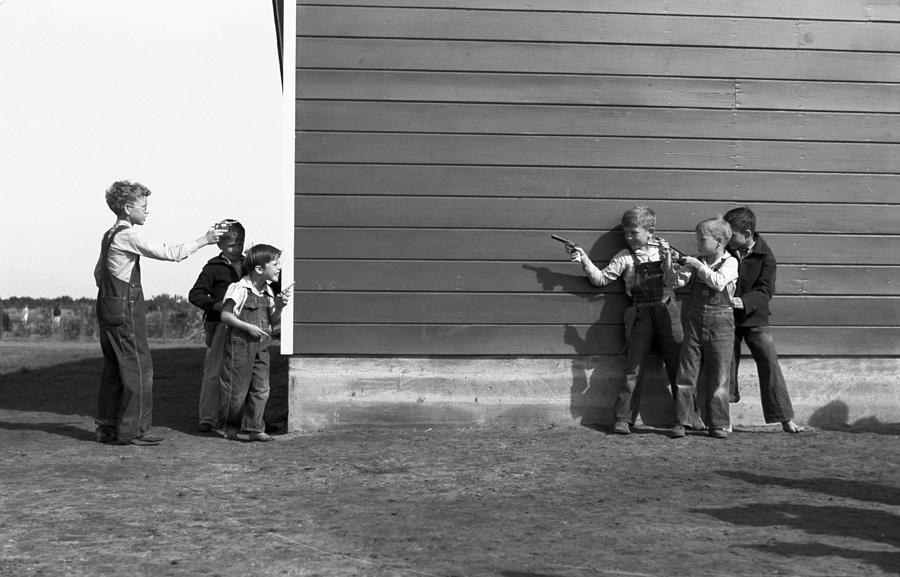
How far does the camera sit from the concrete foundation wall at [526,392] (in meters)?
7.98

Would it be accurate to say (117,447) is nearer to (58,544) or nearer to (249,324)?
(249,324)

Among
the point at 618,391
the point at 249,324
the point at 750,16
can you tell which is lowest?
the point at 618,391

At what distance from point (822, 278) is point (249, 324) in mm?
4394

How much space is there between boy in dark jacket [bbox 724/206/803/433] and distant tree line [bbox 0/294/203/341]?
24.5 m

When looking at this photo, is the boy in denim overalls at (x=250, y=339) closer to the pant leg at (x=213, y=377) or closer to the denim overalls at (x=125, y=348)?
the pant leg at (x=213, y=377)

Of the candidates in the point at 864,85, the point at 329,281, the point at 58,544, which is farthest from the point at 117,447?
the point at 864,85

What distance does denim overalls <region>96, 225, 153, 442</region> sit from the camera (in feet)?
24.0

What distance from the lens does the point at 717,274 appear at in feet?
24.5

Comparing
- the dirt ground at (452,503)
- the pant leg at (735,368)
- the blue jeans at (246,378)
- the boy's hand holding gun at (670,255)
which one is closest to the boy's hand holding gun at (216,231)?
the blue jeans at (246,378)

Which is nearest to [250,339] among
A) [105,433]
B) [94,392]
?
[105,433]

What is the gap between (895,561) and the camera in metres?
4.63

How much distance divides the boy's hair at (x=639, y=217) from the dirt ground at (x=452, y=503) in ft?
5.11

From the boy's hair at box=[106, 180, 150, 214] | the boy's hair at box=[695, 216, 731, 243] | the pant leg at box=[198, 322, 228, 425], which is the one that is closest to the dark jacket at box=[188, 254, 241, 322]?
the pant leg at box=[198, 322, 228, 425]

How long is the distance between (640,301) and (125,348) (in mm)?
3730
